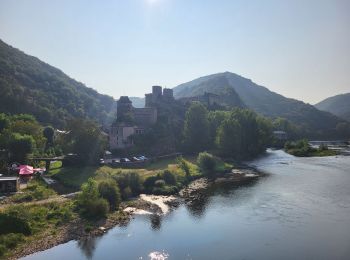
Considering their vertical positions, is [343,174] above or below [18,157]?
below

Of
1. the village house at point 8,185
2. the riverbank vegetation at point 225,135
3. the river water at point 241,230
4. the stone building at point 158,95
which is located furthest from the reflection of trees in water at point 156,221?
the stone building at point 158,95

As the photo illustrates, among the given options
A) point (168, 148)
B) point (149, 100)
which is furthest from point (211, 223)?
point (149, 100)

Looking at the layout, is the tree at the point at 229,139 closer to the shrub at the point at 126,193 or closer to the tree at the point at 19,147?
the shrub at the point at 126,193

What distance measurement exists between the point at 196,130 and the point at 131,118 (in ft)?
81.4

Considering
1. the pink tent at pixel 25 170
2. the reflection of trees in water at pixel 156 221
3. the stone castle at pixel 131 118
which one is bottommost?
the reflection of trees in water at pixel 156 221

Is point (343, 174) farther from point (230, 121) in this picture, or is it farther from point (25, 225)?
point (25, 225)

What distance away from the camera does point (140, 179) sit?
210ft

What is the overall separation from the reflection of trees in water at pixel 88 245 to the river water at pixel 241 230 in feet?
0.35

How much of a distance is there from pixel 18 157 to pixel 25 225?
33652mm

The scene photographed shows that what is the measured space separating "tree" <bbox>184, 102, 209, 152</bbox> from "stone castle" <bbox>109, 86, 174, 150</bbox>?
14.9 metres

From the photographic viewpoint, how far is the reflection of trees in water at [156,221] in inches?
1795

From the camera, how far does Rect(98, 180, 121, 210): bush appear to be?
5384 centimetres

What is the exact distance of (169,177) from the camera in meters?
67.8

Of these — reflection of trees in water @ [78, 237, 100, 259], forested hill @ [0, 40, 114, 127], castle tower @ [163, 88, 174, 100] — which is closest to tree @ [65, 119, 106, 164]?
reflection of trees in water @ [78, 237, 100, 259]
